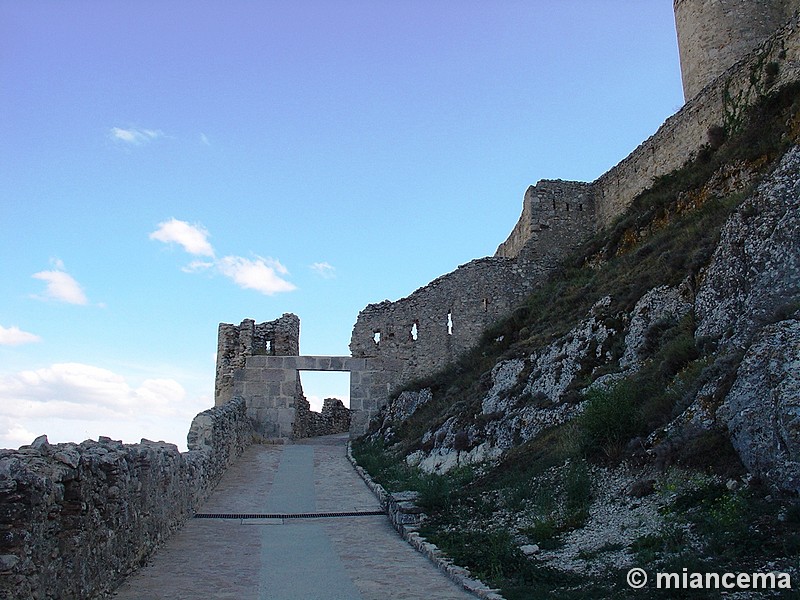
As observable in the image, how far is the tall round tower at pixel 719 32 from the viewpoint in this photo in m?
20.4

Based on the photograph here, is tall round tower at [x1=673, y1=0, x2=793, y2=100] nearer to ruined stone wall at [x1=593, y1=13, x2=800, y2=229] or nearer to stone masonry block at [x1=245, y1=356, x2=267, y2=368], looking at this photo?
ruined stone wall at [x1=593, y1=13, x2=800, y2=229]

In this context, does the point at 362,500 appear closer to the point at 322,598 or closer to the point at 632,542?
the point at 322,598

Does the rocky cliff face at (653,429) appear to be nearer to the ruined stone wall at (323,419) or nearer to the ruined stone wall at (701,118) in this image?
the ruined stone wall at (701,118)

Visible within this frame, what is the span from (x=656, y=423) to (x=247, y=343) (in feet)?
54.6

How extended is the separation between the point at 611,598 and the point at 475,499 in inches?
163

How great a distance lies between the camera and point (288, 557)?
24.3 ft

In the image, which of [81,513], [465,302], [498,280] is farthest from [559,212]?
[81,513]

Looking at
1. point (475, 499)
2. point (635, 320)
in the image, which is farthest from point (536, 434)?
point (635, 320)

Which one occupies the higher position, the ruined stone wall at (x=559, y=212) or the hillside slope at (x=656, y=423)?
the ruined stone wall at (x=559, y=212)

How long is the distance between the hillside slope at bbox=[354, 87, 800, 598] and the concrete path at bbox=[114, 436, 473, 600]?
72cm

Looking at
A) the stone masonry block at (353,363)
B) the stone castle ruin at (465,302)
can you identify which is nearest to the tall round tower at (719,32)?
the stone castle ruin at (465,302)

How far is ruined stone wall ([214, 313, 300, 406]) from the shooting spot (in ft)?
71.2

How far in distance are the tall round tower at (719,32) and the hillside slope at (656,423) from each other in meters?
7.64

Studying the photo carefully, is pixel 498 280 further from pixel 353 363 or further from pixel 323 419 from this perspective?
pixel 323 419
